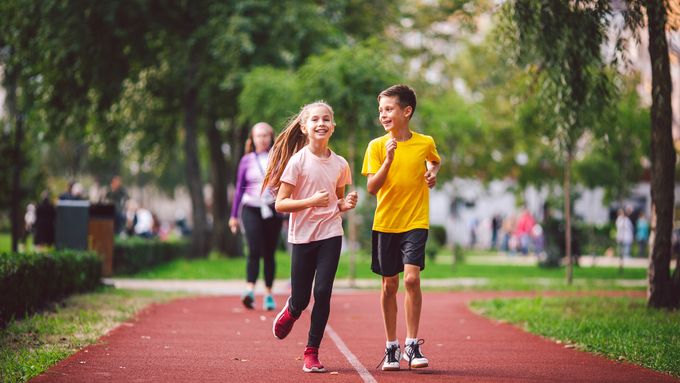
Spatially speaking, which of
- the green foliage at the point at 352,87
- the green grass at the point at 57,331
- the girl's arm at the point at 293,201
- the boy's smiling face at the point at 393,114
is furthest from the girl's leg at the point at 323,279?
the green foliage at the point at 352,87

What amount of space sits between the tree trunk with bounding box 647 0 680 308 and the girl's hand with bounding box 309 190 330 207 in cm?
648

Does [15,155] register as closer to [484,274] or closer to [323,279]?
[484,274]

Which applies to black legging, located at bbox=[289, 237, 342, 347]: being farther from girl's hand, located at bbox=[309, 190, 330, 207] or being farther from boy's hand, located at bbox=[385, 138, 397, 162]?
boy's hand, located at bbox=[385, 138, 397, 162]

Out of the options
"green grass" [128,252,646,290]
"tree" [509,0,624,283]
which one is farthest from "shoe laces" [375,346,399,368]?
"green grass" [128,252,646,290]

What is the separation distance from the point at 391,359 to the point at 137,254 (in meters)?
15.4

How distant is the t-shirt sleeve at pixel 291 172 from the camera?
753cm

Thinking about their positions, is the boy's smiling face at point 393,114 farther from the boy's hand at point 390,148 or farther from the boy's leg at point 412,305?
the boy's leg at point 412,305

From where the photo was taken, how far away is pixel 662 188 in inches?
502

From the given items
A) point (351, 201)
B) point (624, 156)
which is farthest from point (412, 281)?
point (624, 156)

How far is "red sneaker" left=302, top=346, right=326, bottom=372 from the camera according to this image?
7375 mm

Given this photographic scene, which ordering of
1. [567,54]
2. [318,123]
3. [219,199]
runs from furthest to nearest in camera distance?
[219,199] → [567,54] → [318,123]

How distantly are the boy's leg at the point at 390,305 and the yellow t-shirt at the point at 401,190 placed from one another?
1.24ft

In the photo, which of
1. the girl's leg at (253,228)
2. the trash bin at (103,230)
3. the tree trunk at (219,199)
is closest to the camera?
the girl's leg at (253,228)

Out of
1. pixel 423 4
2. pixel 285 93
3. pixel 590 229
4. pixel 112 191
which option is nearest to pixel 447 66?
pixel 423 4
